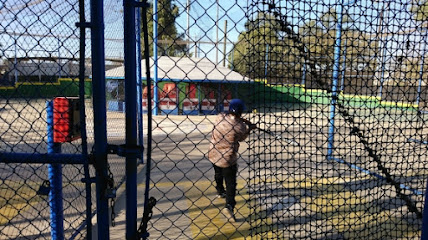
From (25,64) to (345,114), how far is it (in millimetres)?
3964

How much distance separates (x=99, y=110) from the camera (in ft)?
4.95

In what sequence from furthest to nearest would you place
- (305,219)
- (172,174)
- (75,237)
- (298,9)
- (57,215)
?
(172,174) → (305,219) → (75,237) → (57,215) → (298,9)

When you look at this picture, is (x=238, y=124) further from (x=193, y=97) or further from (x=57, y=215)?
(x=193, y=97)

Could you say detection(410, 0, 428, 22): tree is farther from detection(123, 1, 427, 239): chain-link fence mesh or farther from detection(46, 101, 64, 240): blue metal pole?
detection(46, 101, 64, 240): blue metal pole

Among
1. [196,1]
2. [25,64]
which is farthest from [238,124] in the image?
[25,64]

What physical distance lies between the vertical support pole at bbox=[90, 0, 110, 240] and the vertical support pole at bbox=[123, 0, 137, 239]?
0.34 feet

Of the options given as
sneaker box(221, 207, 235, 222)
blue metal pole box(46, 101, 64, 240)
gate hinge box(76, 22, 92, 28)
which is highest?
gate hinge box(76, 22, 92, 28)

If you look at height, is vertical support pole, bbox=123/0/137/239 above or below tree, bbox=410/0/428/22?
below

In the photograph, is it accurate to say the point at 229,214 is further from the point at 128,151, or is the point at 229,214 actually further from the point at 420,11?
the point at 420,11

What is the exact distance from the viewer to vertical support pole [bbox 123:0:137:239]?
148 centimetres

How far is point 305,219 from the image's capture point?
3611 millimetres

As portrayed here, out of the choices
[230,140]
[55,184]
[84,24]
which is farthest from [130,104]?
[230,140]

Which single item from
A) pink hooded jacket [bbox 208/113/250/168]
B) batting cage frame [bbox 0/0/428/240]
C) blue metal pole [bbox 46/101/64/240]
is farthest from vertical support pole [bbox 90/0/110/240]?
pink hooded jacket [bbox 208/113/250/168]

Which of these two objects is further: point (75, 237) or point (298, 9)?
point (75, 237)
